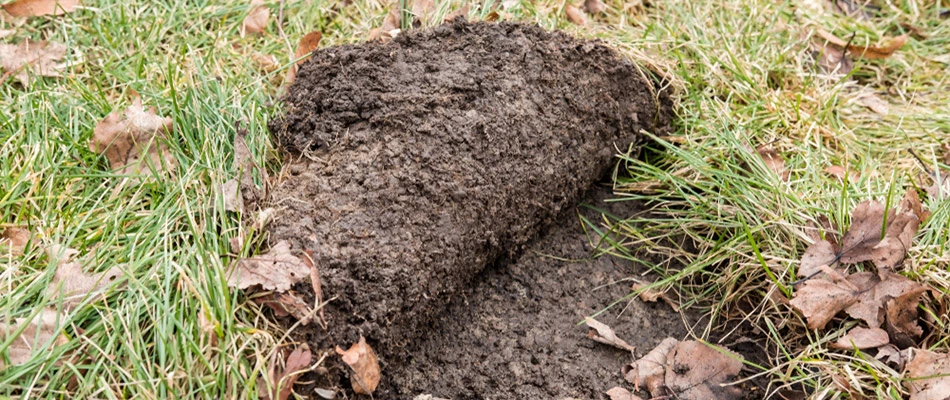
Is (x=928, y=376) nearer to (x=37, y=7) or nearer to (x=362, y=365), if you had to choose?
(x=362, y=365)

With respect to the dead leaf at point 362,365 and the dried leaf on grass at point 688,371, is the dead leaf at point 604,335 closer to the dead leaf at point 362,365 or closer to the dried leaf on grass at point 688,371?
the dried leaf on grass at point 688,371

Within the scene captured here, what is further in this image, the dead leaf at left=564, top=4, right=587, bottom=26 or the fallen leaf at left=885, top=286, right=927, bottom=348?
the dead leaf at left=564, top=4, right=587, bottom=26

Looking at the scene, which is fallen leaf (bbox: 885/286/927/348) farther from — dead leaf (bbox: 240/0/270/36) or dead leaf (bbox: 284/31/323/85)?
dead leaf (bbox: 240/0/270/36)

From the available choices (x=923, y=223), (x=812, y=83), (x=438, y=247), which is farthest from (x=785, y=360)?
(x=812, y=83)

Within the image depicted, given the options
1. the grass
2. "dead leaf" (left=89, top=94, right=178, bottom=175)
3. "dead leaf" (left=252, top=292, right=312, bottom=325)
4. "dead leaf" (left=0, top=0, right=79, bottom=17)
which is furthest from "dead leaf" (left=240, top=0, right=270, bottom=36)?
"dead leaf" (left=252, top=292, right=312, bottom=325)

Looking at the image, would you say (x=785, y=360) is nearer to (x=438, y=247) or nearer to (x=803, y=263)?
(x=803, y=263)

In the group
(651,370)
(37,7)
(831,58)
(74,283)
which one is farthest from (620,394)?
(37,7)
